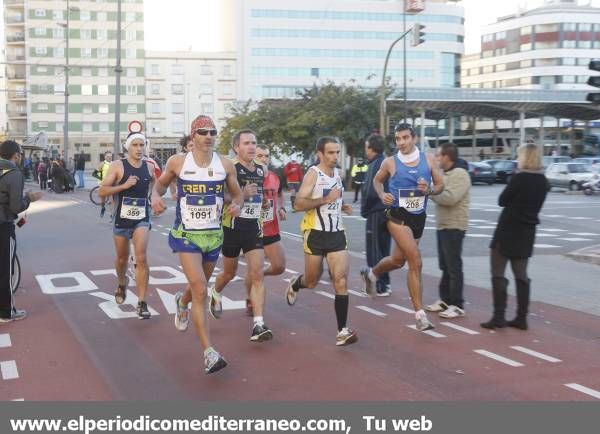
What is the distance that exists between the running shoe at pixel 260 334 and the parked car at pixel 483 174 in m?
35.9

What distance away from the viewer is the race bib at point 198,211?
5844 mm

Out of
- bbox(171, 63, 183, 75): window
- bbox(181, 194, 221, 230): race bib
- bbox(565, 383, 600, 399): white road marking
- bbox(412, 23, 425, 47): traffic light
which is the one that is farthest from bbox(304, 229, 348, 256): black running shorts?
bbox(171, 63, 183, 75): window

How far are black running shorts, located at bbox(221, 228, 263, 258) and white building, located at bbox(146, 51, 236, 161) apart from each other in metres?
83.7

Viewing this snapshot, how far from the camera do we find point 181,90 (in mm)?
91500

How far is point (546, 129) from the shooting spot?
98.5 metres

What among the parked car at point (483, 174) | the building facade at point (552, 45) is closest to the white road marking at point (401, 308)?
the parked car at point (483, 174)

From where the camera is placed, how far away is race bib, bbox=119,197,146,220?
7848mm

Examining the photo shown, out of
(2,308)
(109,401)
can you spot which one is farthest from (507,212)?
(2,308)

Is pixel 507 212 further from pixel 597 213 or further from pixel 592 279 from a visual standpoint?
pixel 597 213

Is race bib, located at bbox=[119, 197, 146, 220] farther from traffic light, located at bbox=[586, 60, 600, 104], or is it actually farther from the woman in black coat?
traffic light, located at bbox=[586, 60, 600, 104]

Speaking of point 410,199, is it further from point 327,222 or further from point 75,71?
point 75,71

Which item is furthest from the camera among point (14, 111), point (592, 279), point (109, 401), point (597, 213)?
point (14, 111)

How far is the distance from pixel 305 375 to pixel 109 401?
1.46 m

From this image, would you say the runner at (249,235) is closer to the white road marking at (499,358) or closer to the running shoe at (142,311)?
the running shoe at (142,311)
